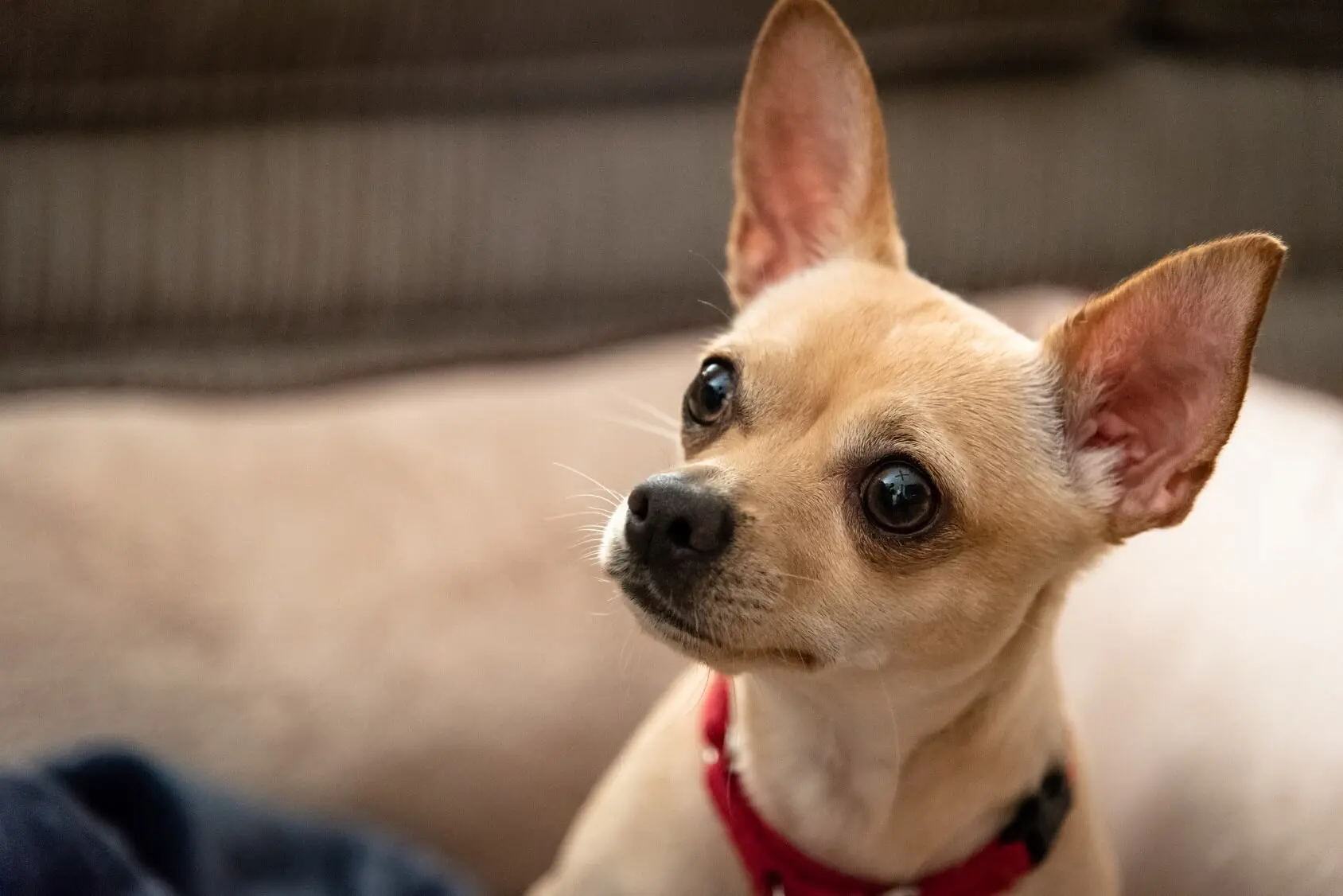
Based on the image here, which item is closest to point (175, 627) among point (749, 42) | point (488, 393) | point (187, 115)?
point (488, 393)

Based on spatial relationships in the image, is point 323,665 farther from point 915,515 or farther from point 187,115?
point 187,115

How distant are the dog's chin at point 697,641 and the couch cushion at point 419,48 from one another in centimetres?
124

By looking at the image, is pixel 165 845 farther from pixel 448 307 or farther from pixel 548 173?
pixel 548 173

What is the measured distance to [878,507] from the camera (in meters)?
0.88

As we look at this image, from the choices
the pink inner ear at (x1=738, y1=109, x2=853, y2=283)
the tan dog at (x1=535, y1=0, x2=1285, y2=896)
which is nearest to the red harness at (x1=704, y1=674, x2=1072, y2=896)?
the tan dog at (x1=535, y1=0, x2=1285, y2=896)

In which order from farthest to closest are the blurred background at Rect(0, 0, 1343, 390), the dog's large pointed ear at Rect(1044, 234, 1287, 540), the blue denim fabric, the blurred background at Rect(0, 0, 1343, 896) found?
1. the blurred background at Rect(0, 0, 1343, 390)
2. the blurred background at Rect(0, 0, 1343, 896)
3. the blue denim fabric
4. the dog's large pointed ear at Rect(1044, 234, 1287, 540)

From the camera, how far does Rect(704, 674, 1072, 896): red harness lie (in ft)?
3.35

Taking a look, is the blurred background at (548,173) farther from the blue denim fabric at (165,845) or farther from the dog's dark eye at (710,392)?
the dog's dark eye at (710,392)

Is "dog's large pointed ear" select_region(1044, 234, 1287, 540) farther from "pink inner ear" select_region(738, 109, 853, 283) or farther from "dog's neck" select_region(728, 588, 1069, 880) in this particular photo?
"pink inner ear" select_region(738, 109, 853, 283)

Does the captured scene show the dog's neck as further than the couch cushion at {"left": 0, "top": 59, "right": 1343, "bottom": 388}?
No

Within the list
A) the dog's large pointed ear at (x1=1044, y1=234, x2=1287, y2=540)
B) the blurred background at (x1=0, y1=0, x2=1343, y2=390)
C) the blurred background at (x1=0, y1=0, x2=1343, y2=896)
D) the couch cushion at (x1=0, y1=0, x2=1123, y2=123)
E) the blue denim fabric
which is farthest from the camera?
the blurred background at (x1=0, y1=0, x2=1343, y2=390)

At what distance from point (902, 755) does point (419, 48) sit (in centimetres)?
142

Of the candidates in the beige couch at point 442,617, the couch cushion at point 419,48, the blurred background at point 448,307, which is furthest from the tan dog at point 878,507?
the couch cushion at point 419,48

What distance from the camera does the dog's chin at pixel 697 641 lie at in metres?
0.86
